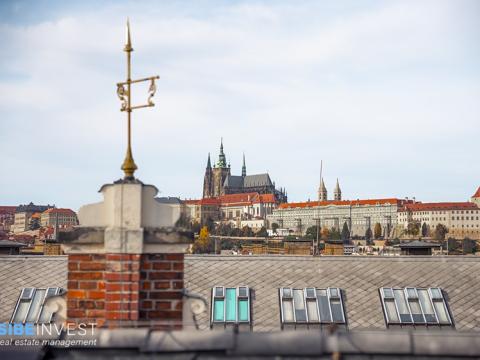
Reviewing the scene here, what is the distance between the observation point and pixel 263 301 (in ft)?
71.3

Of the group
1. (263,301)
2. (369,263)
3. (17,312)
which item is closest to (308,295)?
(263,301)

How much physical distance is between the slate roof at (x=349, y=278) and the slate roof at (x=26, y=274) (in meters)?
4.06

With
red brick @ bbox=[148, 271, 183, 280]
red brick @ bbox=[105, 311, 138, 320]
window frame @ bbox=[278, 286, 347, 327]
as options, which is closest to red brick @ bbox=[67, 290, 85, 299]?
red brick @ bbox=[105, 311, 138, 320]

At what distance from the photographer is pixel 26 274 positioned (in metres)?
23.5

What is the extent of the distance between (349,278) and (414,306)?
7.43 ft

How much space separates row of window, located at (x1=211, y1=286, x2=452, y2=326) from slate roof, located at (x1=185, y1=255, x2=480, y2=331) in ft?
0.75

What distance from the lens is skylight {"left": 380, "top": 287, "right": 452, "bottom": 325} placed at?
21016 mm

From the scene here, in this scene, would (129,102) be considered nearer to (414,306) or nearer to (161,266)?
(161,266)

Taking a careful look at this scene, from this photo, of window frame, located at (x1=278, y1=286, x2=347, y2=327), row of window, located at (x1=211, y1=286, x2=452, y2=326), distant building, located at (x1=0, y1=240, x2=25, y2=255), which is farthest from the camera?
distant building, located at (x1=0, y1=240, x2=25, y2=255)

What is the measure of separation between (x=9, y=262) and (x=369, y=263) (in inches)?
451

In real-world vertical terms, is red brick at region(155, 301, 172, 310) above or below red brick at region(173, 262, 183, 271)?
below

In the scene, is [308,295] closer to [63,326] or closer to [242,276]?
[242,276]

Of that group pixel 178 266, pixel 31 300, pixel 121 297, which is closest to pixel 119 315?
pixel 121 297

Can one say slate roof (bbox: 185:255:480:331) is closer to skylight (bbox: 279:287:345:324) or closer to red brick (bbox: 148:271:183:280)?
skylight (bbox: 279:287:345:324)
